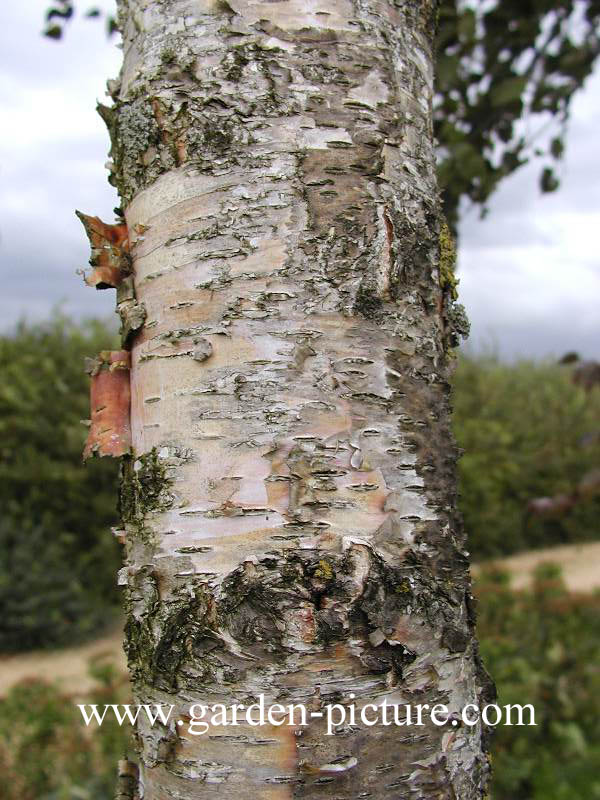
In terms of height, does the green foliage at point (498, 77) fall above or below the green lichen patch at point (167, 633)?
above

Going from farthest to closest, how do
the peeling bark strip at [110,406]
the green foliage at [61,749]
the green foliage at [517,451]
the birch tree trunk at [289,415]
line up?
the green foliage at [517,451] < the green foliage at [61,749] < the peeling bark strip at [110,406] < the birch tree trunk at [289,415]

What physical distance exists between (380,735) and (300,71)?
0.86 metres

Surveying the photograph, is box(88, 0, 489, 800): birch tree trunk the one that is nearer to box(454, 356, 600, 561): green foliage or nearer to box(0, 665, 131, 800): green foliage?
box(0, 665, 131, 800): green foliage

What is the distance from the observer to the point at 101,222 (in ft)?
3.76

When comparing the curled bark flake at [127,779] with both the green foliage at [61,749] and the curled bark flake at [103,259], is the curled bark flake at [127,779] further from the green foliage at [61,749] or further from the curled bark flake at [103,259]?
the green foliage at [61,749]

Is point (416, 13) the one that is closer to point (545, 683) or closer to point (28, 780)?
point (28, 780)

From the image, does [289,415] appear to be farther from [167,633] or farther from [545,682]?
[545,682]

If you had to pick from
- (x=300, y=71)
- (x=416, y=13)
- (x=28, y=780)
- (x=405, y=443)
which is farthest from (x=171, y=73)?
(x=28, y=780)

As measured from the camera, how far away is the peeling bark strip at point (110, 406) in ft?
3.62

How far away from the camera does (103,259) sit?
112cm

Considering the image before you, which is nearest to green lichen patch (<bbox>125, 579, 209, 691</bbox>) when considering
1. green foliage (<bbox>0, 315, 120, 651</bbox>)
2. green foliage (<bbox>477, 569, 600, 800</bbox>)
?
green foliage (<bbox>477, 569, 600, 800</bbox>)

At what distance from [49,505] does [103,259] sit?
6.18m

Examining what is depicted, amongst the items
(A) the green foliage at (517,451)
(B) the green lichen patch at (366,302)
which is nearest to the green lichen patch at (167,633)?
(B) the green lichen patch at (366,302)

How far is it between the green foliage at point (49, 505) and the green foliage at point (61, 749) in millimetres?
3018
